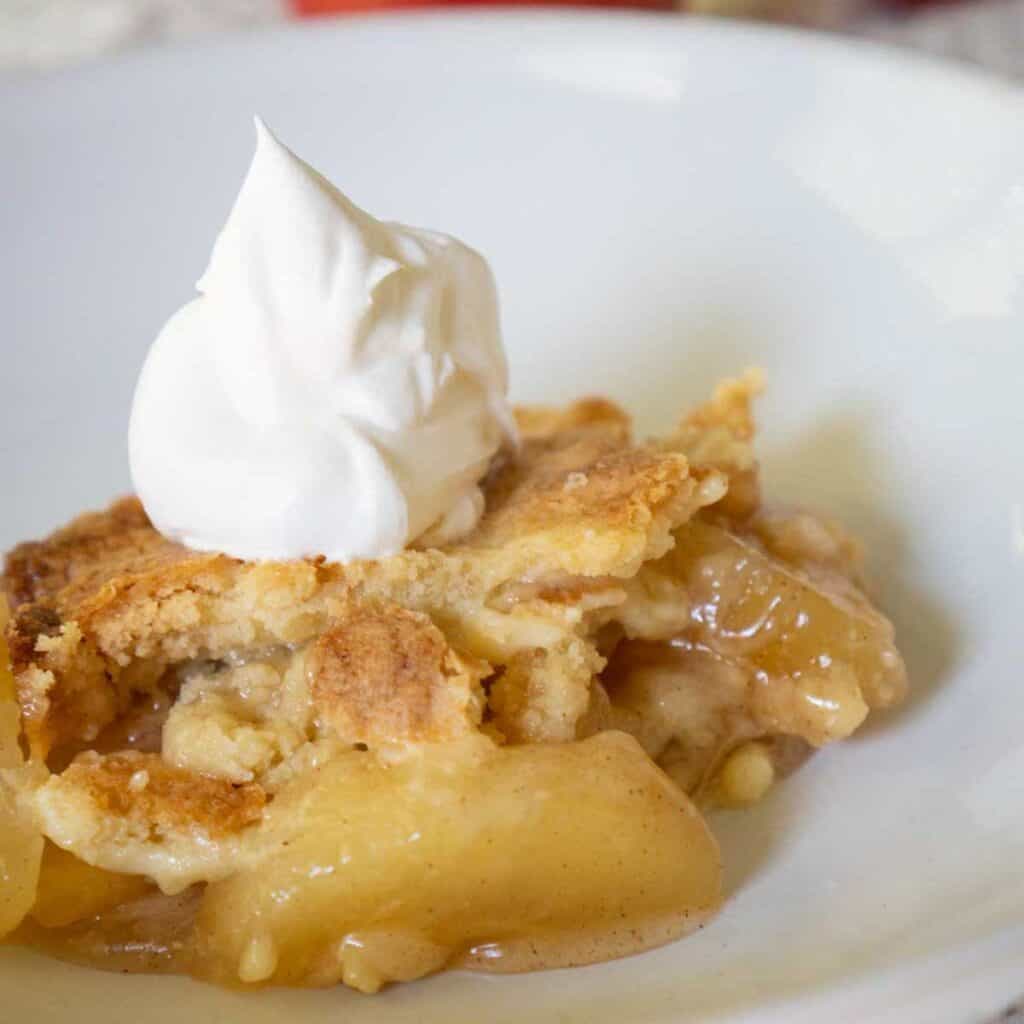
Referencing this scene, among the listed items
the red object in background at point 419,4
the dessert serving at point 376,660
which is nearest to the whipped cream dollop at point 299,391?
the dessert serving at point 376,660

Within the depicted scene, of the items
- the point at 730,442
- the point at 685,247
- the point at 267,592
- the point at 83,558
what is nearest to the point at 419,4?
the point at 685,247

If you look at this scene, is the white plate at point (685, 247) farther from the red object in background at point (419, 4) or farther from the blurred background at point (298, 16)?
the blurred background at point (298, 16)

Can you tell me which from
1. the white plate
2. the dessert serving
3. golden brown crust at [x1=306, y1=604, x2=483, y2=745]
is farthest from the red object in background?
golden brown crust at [x1=306, y1=604, x2=483, y2=745]

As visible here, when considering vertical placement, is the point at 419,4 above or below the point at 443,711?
→ above

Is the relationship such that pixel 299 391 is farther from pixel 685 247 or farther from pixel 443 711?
pixel 685 247

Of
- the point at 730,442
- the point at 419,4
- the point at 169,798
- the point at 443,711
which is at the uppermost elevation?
the point at 419,4

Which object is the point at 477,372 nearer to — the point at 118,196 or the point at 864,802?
the point at 864,802
